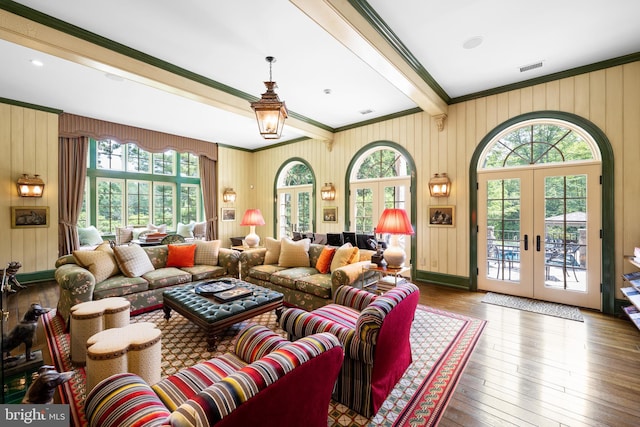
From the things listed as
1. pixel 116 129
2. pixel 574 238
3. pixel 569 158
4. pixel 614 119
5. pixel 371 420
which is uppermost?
pixel 116 129

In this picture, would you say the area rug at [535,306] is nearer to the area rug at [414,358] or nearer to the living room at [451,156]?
the living room at [451,156]

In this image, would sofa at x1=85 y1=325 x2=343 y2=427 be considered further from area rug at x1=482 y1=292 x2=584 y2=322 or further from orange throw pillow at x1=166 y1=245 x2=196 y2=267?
area rug at x1=482 y1=292 x2=584 y2=322

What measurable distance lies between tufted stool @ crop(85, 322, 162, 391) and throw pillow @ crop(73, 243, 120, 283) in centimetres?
185

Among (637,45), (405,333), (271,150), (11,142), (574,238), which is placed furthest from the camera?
(271,150)

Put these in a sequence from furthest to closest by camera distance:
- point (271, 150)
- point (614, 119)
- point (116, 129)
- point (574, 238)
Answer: point (271, 150), point (116, 129), point (574, 238), point (614, 119)

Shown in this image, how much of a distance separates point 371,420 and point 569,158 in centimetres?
467

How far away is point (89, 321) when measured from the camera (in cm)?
259

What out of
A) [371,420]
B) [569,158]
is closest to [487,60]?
[569,158]

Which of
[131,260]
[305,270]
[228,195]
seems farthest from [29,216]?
[305,270]

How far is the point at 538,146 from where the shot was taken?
4.41 meters

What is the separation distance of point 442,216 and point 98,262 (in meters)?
5.50

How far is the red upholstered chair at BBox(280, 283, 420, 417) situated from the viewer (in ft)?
6.03

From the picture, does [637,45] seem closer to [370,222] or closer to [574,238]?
[574,238]

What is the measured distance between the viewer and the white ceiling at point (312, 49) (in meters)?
2.78
